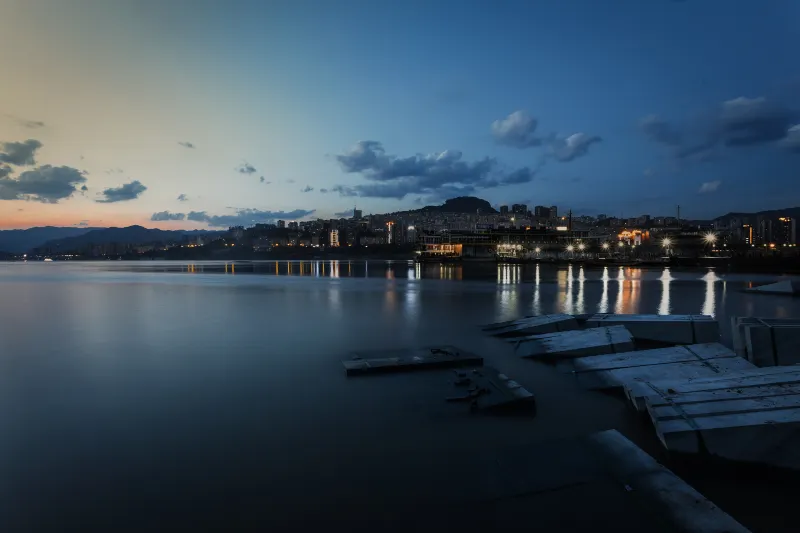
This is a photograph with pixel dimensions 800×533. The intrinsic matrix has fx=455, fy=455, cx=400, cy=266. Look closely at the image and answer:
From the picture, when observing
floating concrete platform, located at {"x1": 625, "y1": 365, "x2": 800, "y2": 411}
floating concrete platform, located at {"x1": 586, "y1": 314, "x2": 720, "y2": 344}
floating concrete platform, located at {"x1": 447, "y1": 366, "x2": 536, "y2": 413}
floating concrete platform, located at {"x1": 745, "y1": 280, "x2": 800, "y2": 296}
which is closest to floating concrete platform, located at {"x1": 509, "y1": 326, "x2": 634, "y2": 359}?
floating concrete platform, located at {"x1": 586, "y1": 314, "x2": 720, "y2": 344}

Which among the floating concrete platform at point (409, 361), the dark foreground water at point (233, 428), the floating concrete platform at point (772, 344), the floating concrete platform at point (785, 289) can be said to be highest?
the floating concrete platform at point (772, 344)

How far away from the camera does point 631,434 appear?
673 cm

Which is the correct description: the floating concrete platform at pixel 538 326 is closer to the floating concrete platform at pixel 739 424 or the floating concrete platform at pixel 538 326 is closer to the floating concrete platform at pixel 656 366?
the floating concrete platform at pixel 656 366

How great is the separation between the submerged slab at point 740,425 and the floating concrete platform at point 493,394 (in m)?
2.16

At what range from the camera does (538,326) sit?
48.8 feet

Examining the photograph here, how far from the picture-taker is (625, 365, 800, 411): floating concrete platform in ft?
20.8

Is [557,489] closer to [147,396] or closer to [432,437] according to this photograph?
[432,437]

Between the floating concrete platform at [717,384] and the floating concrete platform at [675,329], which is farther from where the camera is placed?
the floating concrete platform at [675,329]

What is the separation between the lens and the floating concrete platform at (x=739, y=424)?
5.25m

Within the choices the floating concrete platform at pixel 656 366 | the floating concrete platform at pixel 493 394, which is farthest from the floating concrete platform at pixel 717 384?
the floating concrete platform at pixel 493 394

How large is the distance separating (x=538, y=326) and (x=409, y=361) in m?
5.90

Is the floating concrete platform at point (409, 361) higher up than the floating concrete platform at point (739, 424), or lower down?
lower down

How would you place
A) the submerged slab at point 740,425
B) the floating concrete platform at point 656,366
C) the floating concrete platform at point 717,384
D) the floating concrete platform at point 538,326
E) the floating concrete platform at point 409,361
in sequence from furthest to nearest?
the floating concrete platform at point 538,326 → the floating concrete platform at point 409,361 → the floating concrete platform at point 656,366 → the floating concrete platform at point 717,384 → the submerged slab at point 740,425

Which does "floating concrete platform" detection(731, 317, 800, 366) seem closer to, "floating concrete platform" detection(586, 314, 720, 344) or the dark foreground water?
"floating concrete platform" detection(586, 314, 720, 344)
